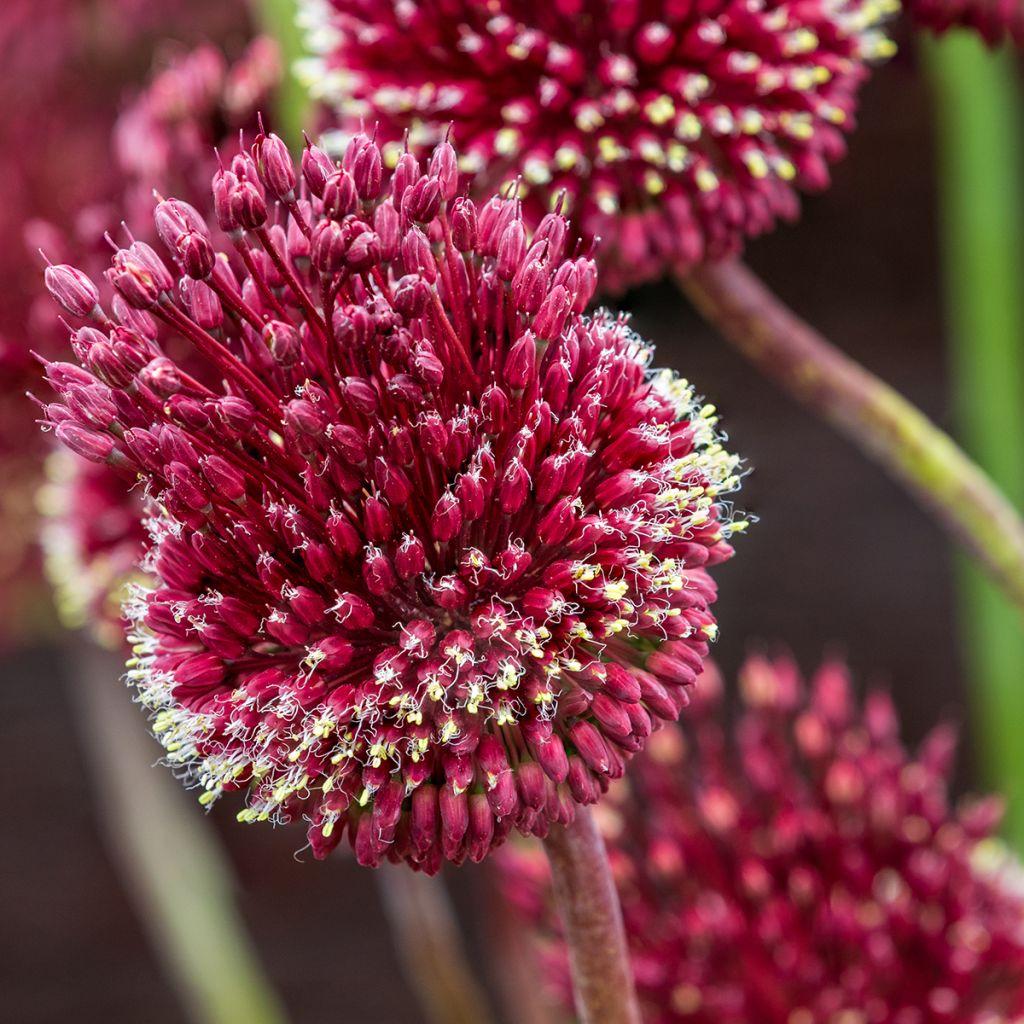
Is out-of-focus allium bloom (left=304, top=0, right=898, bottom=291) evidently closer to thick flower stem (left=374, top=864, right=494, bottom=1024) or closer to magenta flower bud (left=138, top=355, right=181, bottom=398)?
magenta flower bud (left=138, top=355, right=181, bottom=398)

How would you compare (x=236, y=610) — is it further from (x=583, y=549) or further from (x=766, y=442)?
(x=766, y=442)

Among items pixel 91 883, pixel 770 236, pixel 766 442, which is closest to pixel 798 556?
pixel 766 442

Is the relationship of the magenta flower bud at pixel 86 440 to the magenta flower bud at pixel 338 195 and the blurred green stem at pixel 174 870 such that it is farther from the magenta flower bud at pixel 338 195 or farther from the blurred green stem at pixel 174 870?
the blurred green stem at pixel 174 870

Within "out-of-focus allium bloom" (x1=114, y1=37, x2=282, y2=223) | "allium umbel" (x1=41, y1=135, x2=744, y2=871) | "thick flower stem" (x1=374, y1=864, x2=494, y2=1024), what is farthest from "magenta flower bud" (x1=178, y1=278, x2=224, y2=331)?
"thick flower stem" (x1=374, y1=864, x2=494, y2=1024)

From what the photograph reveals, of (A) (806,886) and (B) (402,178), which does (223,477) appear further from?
(A) (806,886)

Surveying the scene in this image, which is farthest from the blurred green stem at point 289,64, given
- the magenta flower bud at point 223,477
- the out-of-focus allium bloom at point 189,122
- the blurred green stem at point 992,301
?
the blurred green stem at point 992,301

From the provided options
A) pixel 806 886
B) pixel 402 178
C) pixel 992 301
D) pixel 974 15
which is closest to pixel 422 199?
pixel 402 178

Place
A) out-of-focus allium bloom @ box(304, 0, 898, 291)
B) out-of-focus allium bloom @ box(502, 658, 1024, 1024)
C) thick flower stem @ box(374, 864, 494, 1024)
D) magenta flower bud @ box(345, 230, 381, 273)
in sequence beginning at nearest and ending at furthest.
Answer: magenta flower bud @ box(345, 230, 381, 273)
out-of-focus allium bloom @ box(304, 0, 898, 291)
out-of-focus allium bloom @ box(502, 658, 1024, 1024)
thick flower stem @ box(374, 864, 494, 1024)
